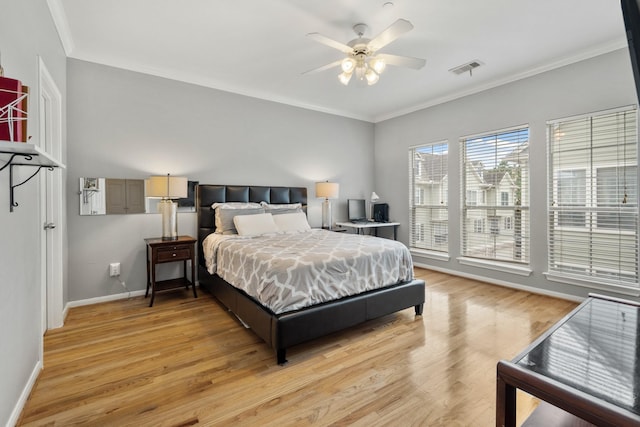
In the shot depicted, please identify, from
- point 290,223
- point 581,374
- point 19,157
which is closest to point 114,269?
point 290,223

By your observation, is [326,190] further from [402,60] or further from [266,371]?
[266,371]

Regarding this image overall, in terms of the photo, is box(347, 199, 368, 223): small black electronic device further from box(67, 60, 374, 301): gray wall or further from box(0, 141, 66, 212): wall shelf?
box(0, 141, 66, 212): wall shelf

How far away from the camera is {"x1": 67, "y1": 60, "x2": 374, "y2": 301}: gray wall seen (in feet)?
10.9

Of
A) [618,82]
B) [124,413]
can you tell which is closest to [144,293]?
[124,413]

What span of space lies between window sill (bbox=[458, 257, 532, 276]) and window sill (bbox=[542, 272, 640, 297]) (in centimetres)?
24

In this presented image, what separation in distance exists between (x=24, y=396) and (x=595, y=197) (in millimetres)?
5217

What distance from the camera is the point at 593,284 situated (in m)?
3.29

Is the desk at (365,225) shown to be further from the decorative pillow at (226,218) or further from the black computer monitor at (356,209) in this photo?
the decorative pillow at (226,218)

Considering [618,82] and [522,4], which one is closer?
[522,4]

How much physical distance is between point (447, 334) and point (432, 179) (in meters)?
3.07

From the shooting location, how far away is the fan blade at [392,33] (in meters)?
2.18

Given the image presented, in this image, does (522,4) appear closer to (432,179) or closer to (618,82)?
(618,82)

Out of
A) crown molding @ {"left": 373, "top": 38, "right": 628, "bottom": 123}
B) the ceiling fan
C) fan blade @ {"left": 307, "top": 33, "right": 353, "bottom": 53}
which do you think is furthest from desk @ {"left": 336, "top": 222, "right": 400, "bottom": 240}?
fan blade @ {"left": 307, "top": 33, "right": 353, "bottom": 53}

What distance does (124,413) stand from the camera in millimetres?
1675
